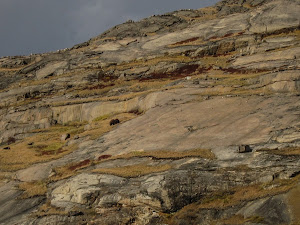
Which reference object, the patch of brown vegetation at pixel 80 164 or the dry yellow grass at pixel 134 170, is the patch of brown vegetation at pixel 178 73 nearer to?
the patch of brown vegetation at pixel 80 164

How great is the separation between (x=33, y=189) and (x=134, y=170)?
453 inches

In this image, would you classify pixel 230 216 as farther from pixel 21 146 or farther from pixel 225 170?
pixel 21 146

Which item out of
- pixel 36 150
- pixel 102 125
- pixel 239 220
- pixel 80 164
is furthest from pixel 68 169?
pixel 239 220

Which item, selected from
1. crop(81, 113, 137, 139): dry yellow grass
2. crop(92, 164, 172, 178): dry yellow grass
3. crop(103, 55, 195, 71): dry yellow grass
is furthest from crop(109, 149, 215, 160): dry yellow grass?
crop(103, 55, 195, 71): dry yellow grass

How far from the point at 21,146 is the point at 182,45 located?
48.7 m

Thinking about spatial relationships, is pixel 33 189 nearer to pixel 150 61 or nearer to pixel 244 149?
pixel 244 149

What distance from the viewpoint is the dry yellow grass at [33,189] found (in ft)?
110

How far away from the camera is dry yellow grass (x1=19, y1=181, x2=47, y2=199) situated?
33594 millimetres

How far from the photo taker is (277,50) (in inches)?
2525

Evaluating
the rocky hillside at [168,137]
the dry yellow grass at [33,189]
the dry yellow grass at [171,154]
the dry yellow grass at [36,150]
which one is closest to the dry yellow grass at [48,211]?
Result: the rocky hillside at [168,137]

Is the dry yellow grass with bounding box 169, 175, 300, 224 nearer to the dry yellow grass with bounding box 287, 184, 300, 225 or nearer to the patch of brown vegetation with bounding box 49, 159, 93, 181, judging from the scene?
the dry yellow grass with bounding box 287, 184, 300, 225

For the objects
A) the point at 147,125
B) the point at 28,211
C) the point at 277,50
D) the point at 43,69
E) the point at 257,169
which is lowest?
the point at 28,211

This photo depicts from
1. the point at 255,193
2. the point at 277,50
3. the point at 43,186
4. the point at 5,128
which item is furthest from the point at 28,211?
the point at 277,50

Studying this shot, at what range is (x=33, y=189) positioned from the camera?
34.6 metres
